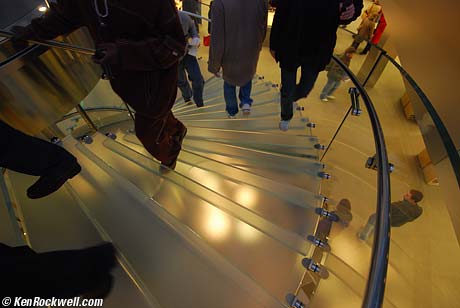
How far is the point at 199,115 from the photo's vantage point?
4.13 meters

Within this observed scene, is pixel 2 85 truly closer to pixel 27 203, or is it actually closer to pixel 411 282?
pixel 27 203

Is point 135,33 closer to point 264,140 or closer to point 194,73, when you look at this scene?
point 194,73

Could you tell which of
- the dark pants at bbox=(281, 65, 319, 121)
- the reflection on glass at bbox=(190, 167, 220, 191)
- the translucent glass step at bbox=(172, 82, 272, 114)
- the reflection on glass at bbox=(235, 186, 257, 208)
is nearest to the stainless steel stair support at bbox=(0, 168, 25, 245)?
the reflection on glass at bbox=(190, 167, 220, 191)

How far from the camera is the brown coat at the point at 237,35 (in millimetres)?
2115

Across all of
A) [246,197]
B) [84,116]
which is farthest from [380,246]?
[84,116]

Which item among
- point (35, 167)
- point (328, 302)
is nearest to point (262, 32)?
point (35, 167)

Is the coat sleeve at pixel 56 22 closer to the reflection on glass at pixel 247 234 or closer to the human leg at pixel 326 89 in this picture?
the reflection on glass at pixel 247 234

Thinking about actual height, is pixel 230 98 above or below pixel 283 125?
above

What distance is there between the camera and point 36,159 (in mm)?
1437

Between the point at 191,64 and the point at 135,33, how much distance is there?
174 cm

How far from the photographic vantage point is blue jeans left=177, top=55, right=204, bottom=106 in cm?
319

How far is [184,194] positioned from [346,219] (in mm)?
1419

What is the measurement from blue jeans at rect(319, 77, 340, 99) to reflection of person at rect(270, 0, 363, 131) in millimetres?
2075

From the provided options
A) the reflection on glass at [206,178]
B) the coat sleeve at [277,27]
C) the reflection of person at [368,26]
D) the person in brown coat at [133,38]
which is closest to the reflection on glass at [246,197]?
the reflection on glass at [206,178]
